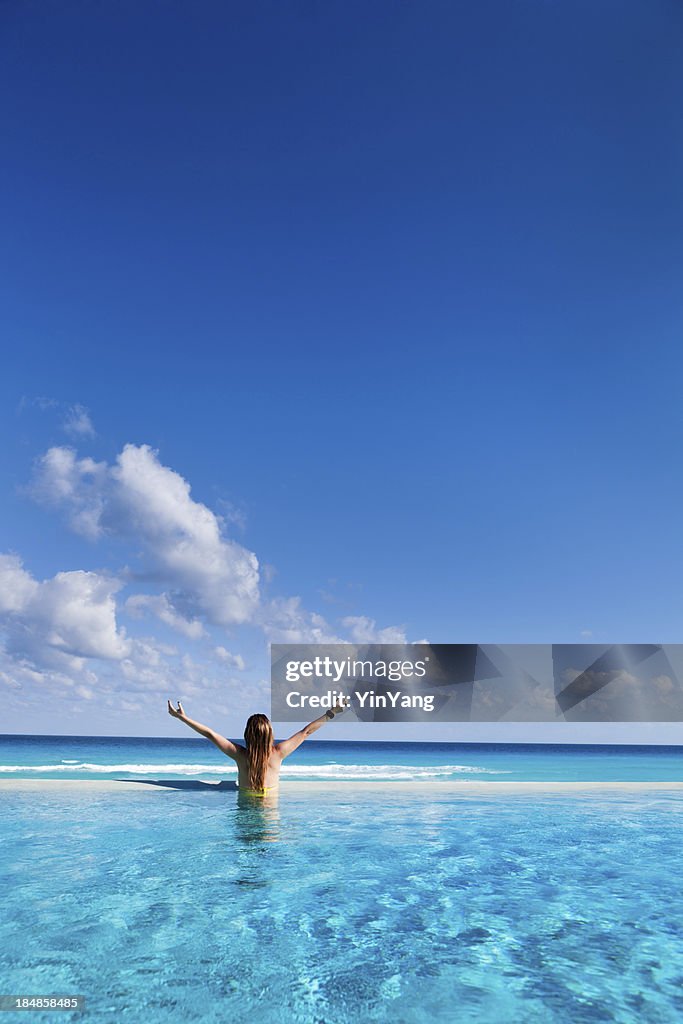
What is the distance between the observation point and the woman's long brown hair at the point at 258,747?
880cm

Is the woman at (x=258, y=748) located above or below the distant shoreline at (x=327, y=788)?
above

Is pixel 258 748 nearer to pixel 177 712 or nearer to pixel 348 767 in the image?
pixel 177 712

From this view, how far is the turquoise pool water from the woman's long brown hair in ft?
2.22

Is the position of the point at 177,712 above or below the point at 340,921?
above

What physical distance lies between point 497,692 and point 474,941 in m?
15.2

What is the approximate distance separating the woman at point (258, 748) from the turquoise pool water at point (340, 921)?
0.70m

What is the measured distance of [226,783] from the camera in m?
13.9

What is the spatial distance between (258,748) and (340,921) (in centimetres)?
476

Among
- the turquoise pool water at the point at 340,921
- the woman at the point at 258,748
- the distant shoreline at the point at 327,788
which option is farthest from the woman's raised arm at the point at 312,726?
the distant shoreline at the point at 327,788

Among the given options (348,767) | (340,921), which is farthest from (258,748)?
(348,767)

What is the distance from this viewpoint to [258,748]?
9109mm

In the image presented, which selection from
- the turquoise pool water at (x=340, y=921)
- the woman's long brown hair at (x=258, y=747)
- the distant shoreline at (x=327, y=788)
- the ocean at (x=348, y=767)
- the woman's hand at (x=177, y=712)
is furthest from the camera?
the ocean at (x=348, y=767)

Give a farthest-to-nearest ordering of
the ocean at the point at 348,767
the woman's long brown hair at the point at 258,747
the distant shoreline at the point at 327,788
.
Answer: the ocean at the point at 348,767, the distant shoreline at the point at 327,788, the woman's long brown hair at the point at 258,747

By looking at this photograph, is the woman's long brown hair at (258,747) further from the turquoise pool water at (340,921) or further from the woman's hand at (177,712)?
the woman's hand at (177,712)
